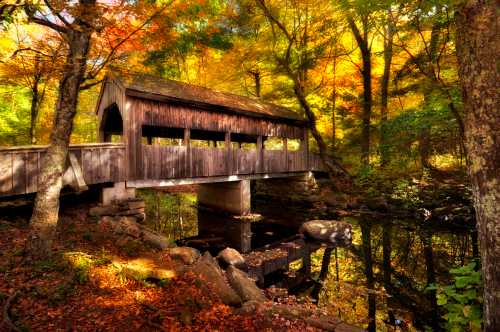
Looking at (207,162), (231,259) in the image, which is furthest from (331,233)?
(207,162)

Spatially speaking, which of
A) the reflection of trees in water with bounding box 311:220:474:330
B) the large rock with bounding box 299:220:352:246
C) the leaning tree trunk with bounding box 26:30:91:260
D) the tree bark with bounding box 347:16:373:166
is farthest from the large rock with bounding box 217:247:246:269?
the tree bark with bounding box 347:16:373:166

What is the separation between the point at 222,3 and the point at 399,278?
1827cm

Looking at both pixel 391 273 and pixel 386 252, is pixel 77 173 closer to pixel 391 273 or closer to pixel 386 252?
pixel 391 273

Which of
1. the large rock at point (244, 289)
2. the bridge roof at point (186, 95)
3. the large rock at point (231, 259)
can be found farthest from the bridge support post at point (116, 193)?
the large rock at point (244, 289)

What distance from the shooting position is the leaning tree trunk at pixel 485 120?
117 inches

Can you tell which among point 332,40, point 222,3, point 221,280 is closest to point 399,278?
point 221,280

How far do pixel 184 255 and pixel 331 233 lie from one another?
6.32 meters

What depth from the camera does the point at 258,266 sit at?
886cm

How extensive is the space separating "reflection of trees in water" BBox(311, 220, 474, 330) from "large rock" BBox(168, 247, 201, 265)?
10.2 feet

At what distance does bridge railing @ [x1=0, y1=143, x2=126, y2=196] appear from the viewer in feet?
24.5

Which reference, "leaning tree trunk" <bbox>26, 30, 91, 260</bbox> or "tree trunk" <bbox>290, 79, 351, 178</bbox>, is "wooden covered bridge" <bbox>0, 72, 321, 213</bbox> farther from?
"leaning tree trunk" <bbox>26, 30, 91, 260</bbox>

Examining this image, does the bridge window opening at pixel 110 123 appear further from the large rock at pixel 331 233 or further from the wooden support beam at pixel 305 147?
the wooden support beam at pixel 305 147

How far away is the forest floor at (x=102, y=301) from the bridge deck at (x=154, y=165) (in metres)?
2.39

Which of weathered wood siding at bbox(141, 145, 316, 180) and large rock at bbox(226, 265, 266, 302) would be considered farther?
weathered wood siding at bbox(141, 145, 316, 180)
